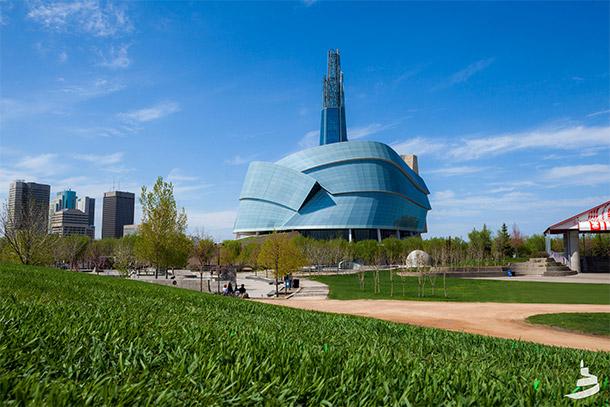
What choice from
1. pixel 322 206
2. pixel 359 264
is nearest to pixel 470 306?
pixel 359 264

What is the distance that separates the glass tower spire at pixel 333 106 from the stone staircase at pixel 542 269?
73.2 meters

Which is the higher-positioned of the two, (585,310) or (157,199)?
(157,199)

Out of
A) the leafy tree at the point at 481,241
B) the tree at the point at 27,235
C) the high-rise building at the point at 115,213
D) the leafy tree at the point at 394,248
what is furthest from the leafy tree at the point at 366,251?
the high-rise building at the point at 115,213

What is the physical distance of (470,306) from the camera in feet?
71.4

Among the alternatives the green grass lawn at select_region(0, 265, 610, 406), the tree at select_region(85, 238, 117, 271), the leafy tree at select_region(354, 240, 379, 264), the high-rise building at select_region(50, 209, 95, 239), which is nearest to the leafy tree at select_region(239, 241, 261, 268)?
the leafy tree at select_region(354, 240, 379, 264)

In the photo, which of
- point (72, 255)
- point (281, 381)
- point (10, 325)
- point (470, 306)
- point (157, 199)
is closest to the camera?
point (281, 381)

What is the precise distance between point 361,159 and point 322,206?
1433 centimetres

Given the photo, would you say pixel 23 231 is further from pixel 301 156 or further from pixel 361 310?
pixel 301 156

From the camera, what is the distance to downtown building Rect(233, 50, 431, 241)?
96.8 metres

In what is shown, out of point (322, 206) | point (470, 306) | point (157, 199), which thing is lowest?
point (470, 306)

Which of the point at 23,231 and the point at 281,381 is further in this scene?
the point at 23,231

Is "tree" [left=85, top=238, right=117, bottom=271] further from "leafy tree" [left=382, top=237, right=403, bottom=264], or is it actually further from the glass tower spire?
the glass tower spire

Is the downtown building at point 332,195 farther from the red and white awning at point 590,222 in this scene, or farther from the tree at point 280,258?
the tree at point 280,258

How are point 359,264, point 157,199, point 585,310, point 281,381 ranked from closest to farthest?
point 281,381
point 585,310
point 157,199
point 359,264
